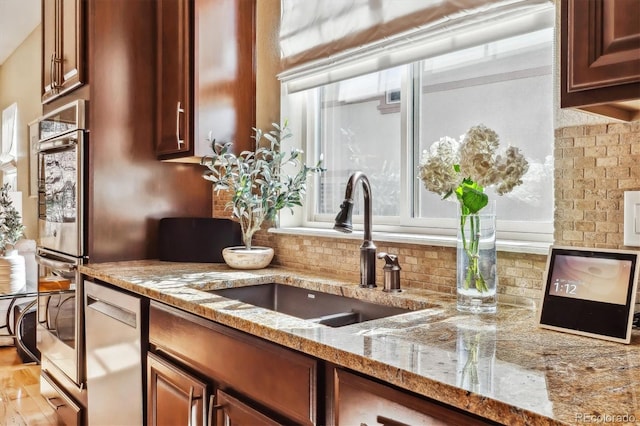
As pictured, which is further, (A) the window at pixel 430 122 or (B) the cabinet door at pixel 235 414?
(A) the window at pixel 430 122

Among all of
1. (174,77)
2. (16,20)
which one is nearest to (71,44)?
(174,77)

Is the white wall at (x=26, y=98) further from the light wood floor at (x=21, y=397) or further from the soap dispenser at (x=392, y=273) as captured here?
the soap dispenser at (x=392, y=273)

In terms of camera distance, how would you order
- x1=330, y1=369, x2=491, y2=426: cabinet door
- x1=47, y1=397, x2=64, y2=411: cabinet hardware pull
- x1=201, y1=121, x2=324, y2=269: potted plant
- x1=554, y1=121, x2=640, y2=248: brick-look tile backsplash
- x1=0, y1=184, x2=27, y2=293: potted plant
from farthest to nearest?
1. x1=0, y1=184, x2=27, y2=293: potted plant
2. x1=47, y1=397, x2=64, y2=411: cabinet hardware pull
3. x1=201, y1=121, x2=324, y2=269: potted plant
4. x1=554, y1=121, x2=640, y2=248: brick-look tile backsplash
5. x1=330, y1=369, x2=491, y2=426: cabinet door

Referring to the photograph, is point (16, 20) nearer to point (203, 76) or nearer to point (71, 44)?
point (71, 44)

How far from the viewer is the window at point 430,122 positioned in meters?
1.54

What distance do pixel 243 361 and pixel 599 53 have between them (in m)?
1.03

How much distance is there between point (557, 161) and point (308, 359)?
0.81 meters

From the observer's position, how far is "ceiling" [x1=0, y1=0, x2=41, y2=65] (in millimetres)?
4273

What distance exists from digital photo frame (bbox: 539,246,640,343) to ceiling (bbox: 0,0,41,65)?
178 inches

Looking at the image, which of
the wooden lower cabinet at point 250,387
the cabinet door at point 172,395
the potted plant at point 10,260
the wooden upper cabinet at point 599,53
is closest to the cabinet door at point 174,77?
the wooden lower cabinet at point 250,387

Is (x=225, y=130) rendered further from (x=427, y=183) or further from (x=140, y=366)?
(x=427, y=183)

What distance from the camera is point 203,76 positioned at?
2.32 meters

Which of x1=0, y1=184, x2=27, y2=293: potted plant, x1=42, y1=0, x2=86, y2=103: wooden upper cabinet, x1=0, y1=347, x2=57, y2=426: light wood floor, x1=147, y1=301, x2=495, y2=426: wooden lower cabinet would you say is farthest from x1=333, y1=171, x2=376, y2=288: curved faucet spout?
x1=0, y1=184, x2=27, y2=293: potted plant

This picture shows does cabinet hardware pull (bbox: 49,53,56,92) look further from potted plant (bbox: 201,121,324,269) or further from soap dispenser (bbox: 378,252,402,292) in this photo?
soap dispenser (bbox: 378,252,402,292)
